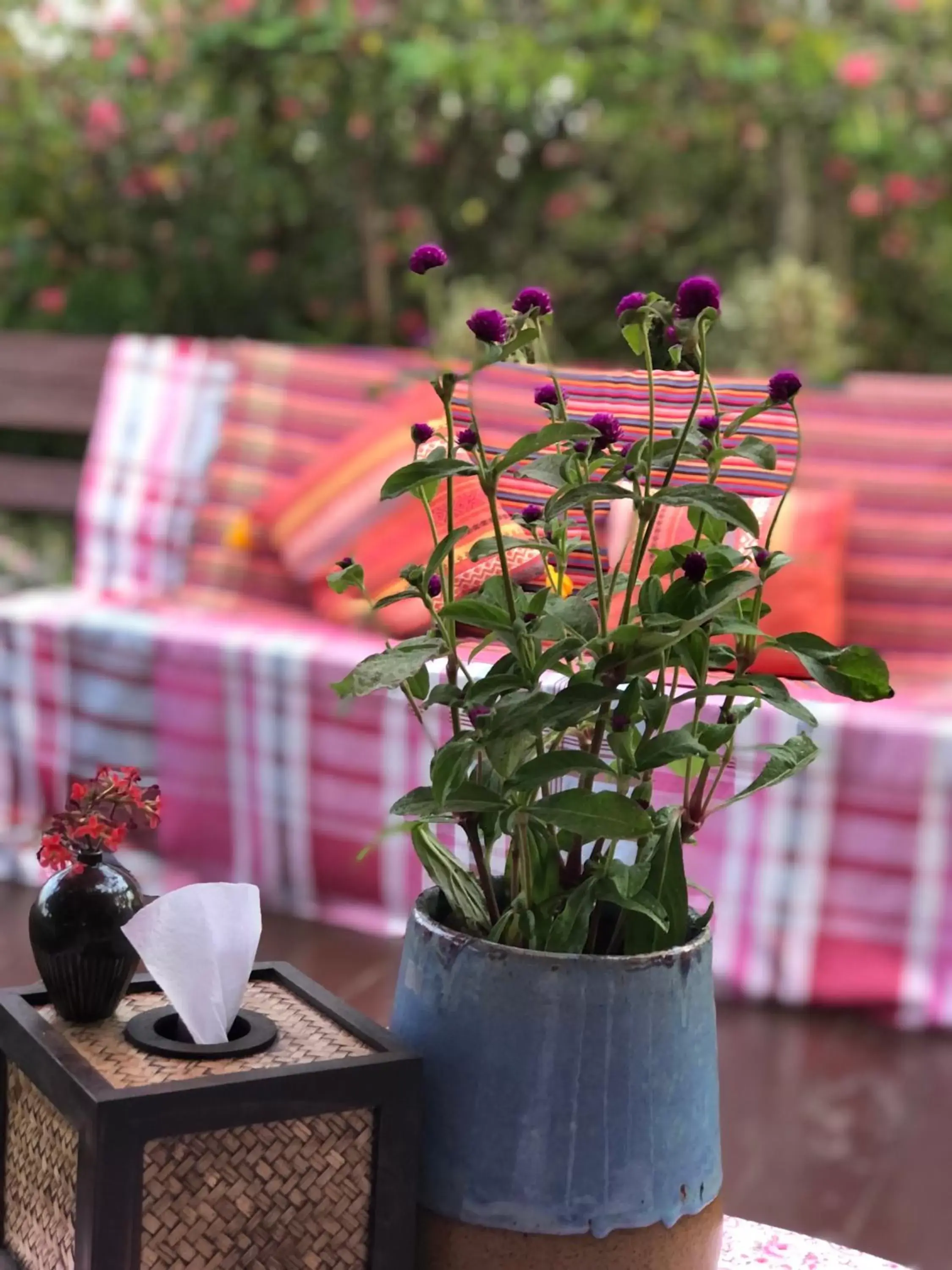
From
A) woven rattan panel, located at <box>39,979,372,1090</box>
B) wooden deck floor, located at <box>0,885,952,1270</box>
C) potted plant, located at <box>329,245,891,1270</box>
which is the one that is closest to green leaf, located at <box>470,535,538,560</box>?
potted plant, located at <box>329,245,891,1270</box>

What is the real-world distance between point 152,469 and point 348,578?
2117mm

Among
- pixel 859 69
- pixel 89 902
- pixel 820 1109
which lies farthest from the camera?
pixel 859 69

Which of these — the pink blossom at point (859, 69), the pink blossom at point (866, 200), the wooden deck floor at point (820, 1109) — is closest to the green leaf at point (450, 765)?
the wooden deck floor at point (820, 1109)

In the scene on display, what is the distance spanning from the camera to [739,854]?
1895 millimetres

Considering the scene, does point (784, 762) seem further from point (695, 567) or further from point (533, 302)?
point (533, 302)

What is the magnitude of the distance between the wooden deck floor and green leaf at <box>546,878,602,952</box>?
0.94 metres

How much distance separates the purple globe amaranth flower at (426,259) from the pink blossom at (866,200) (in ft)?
11.3

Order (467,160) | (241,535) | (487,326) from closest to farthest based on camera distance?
(487,326) < (241,535) < (467,160)

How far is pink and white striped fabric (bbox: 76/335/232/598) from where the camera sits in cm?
265

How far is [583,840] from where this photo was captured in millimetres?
642

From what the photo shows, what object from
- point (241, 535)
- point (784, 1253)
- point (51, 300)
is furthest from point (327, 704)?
point (51, 300)

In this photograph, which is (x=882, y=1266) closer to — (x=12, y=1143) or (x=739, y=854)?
(x=12, y=1143)

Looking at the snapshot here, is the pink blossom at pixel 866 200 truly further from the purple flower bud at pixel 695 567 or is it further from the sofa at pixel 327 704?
the purple flower bud at pixel 695 567

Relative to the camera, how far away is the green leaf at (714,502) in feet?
1.89
